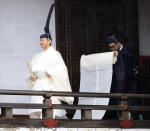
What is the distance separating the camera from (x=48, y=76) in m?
12.1

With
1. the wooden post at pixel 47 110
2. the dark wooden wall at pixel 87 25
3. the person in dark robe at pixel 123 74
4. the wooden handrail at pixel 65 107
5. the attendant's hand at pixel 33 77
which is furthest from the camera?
the dark wooden wall at pixel 87 25

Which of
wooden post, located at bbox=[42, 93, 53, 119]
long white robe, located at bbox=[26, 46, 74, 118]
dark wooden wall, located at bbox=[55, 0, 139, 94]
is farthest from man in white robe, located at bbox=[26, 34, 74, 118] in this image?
dark wooden wall, located at bbox=[55, 0, 139, 94]

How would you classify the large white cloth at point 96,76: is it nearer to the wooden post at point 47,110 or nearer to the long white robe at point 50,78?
the long white robe at point 50,78

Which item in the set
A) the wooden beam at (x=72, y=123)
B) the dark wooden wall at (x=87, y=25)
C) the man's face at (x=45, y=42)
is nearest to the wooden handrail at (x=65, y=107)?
the wooden beam at (x=72, y=123)

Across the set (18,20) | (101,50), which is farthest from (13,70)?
(101,50)

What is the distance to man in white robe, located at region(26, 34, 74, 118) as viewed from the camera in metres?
12.0

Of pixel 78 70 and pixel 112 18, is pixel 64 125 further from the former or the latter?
pixel 112 18

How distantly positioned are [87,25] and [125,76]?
203cm

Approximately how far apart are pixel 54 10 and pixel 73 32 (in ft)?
2.05

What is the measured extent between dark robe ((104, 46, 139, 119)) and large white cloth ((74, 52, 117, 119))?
0.42 ft

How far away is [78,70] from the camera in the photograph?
13.6 meters

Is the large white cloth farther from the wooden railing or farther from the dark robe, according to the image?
the wooden railing

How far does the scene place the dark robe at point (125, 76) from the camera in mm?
12203

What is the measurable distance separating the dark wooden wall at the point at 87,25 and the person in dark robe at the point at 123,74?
145 centimetres
